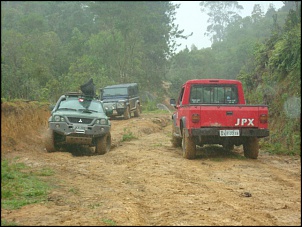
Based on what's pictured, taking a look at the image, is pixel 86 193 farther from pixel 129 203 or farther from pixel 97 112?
pixel 97 112

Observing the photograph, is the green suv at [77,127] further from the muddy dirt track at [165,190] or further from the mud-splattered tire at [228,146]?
the mud-splattered tire at [228,146]

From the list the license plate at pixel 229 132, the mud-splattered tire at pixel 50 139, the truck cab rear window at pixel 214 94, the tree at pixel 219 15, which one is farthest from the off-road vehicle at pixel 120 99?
the tree at pixel 219 15

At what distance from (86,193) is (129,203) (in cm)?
90

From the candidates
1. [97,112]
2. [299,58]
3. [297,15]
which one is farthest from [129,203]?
[297,15]

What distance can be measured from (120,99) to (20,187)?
1770 cm

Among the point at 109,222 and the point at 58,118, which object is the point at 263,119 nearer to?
the point at 58,118

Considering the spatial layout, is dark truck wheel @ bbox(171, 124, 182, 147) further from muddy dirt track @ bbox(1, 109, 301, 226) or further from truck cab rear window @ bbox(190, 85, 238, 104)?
truck cab rear window @ bbox(190, 85, 238, 104)

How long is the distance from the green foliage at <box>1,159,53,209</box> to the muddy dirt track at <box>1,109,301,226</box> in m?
0.20

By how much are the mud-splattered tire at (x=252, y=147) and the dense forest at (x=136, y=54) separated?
5.23ft

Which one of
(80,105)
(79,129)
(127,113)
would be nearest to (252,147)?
(79,129)

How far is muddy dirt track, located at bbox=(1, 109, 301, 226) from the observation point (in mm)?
4660

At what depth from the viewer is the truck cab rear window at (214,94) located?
10.6m

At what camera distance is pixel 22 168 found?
25.9ft

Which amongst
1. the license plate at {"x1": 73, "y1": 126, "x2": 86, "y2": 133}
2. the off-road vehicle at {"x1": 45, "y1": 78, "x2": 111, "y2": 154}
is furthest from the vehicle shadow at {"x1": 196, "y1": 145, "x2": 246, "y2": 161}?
the license plate at {"x1": 73, "y1": 126, "x2": 86, "y2": 133}
